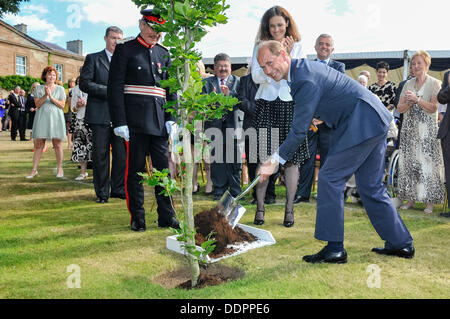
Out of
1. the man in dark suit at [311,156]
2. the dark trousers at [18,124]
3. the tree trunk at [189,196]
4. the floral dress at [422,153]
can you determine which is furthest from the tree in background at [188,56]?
the dark trousers at [18,124]

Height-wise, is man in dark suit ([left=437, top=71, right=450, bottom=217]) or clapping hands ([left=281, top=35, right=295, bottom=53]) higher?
clapping hands ([left=281, top=35, right=295, bottom=53])

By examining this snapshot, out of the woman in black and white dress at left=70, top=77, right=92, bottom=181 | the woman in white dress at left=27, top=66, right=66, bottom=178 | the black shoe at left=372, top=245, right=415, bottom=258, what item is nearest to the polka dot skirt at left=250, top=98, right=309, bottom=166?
the black shoe at left=372, top=245, right=415, bottom=258

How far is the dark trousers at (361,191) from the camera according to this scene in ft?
10.6

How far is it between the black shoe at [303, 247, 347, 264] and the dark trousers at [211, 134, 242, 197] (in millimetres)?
2892

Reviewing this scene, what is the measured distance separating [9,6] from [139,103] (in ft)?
33.8

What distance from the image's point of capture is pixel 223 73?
607cm

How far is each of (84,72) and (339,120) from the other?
3.99 metres

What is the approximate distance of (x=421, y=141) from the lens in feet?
18.2

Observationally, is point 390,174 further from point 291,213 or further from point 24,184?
point 24,184

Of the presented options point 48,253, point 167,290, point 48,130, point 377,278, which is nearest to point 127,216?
point 48,253

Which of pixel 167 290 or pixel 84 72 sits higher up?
pixel 84 72

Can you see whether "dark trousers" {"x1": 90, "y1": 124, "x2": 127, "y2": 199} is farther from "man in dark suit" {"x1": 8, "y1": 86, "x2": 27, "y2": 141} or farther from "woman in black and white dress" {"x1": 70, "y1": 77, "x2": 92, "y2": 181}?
"man in dark suit" {"x1": 8, "y1": 86, "x2": 27, "y2": 141}

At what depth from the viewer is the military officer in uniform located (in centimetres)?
403

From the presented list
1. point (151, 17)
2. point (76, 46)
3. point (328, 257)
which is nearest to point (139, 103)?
point (151, 17)
